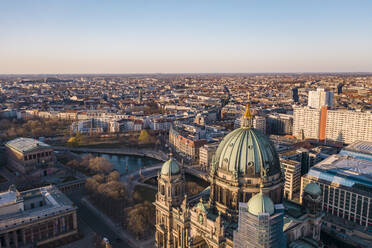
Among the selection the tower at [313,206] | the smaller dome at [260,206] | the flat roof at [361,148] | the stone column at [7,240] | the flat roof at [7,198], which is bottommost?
the stone column at [7,240]

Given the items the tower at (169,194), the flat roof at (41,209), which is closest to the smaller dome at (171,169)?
the tower at (169,194)

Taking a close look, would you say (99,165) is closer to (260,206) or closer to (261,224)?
(260,206)

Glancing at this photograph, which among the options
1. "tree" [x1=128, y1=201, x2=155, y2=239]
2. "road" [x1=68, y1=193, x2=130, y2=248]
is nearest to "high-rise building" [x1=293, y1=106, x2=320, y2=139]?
"tree" [x1=128, y1=201, x2=155, y2=239]

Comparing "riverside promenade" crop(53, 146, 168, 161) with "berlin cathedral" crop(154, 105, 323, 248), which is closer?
"berlin cathedral" crop(154, 105, 323, 248)

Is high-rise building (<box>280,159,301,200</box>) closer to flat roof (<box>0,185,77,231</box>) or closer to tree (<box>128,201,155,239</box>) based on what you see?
tree (<box>128,201,155,239</box>)

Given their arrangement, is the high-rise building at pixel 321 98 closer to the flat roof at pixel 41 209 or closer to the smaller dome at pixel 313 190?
the smaller dome at pixel 313 190
